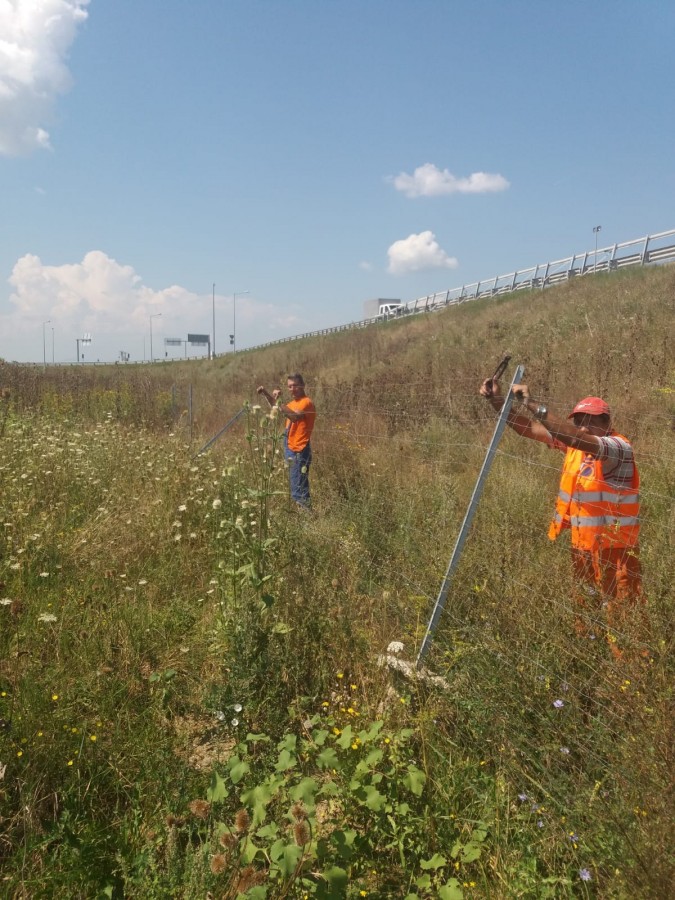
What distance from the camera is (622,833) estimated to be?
1702mm

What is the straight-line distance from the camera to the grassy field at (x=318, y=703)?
1884 mm

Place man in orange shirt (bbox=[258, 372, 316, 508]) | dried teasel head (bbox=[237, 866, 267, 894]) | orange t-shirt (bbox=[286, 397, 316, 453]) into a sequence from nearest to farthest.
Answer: dried teasel head (bbox=[237, 866, 267, 894]), man in orange shirt (bbox=[258, 372, 316, 508]), orange t-shirt (bbox=[286, 397, 316, 453])

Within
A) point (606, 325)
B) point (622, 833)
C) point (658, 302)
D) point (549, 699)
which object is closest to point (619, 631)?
point (549, 699)

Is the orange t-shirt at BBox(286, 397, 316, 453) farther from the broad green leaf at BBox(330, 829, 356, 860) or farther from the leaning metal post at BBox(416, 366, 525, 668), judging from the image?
the broad green leaf at BBox(330, 829, 356, 860)

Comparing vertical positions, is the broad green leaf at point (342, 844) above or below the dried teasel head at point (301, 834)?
below

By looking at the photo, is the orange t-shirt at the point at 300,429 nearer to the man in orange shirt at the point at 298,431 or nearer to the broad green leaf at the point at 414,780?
the man in orange shirt at the point at 298,431

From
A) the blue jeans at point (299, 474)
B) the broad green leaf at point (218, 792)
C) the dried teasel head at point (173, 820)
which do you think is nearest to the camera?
the broad green leaf at point (218, 792)

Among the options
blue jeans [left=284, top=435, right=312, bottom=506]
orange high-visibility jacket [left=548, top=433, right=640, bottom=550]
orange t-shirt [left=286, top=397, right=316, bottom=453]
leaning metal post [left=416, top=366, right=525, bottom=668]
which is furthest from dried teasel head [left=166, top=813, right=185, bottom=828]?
orange t-shirt [left=286, top=397, right=316, bottom=453]

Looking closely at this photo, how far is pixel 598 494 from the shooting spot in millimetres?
3125

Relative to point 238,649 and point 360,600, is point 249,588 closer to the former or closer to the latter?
point 238,649

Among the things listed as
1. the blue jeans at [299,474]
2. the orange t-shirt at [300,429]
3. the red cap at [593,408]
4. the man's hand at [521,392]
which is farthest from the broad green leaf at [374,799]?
the orange t-shirt at [300,429]

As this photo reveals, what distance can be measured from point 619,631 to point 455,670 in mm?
839

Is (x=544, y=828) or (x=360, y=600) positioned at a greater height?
(x=360, y=600)

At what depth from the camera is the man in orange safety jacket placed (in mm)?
3004
